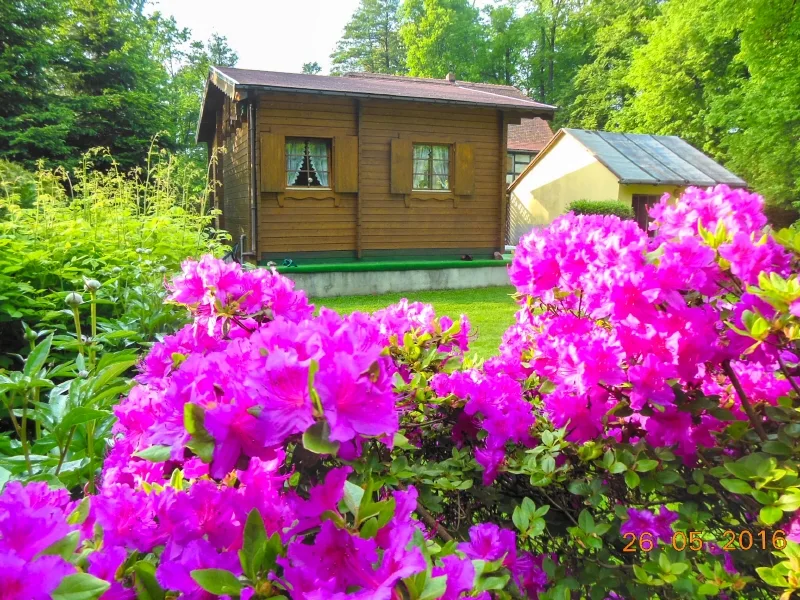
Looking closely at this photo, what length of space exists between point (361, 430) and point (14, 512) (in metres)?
0.32

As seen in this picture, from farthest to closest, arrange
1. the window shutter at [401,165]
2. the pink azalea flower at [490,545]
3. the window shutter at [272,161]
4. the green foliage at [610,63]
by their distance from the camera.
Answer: the green foliage at [610,63], the window shutter at [401,165], the window shutter at [272,161], the pink azalea flower at [490,545]

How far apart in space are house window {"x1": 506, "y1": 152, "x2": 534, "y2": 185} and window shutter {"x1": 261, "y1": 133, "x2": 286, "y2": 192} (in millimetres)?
14239

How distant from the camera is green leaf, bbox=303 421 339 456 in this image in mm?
563

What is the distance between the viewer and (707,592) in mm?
932

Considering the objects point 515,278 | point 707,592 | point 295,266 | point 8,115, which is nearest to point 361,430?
point 707,592

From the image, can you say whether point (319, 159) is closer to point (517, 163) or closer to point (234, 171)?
point (234, 171)

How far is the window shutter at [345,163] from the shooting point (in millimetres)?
9672

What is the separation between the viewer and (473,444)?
4.54 feet

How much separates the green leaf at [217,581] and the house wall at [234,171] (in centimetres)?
961

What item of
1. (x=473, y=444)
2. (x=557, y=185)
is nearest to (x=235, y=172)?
(x=557, y=185)

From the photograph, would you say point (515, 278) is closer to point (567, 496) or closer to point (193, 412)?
point (567, 496)

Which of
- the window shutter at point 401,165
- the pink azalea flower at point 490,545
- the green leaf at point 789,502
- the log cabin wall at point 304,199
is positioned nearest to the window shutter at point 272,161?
the log cabin wall at point 304,199

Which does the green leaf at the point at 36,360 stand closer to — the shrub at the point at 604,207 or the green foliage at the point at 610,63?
the shrub at the point at 604,207

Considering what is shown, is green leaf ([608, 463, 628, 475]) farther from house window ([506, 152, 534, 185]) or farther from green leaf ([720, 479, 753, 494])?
house window ([506, 152, 534, 185])
